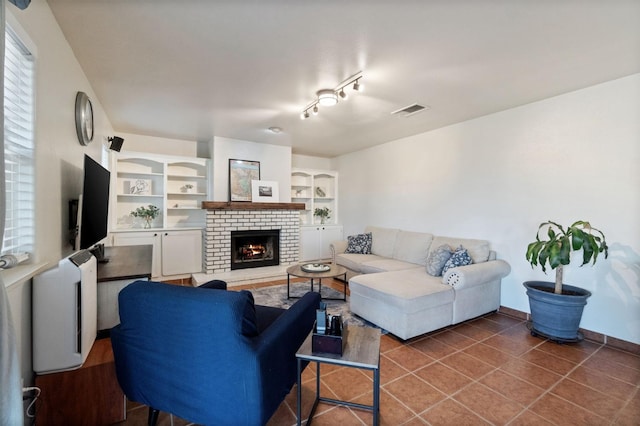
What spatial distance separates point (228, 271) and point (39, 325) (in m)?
3.47

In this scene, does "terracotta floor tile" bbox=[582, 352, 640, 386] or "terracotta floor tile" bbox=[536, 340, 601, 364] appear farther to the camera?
"terracotta floor tile" bbox=[536, 340, 601, 364]

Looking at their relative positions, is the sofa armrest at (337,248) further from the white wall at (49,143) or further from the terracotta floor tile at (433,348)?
the white wall at (49,143)

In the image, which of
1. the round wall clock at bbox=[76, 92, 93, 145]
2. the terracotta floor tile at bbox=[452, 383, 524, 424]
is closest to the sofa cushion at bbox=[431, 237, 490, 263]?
the terracotta floor tile at bbox=[452, 383, 524, 424]

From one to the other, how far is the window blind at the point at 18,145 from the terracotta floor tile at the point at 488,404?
107 inches

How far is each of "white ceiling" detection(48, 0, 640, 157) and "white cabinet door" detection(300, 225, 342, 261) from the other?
2981 millimetres

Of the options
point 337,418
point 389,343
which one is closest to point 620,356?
point 389,343

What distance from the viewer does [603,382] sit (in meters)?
2.07

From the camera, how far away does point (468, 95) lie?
2.96 metres

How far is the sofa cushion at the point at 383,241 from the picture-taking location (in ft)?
15.3

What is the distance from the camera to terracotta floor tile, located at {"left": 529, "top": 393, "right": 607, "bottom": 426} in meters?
1.69

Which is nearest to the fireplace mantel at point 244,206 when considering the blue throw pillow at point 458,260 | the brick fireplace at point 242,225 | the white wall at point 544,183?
the brick fireplace at point 242,225

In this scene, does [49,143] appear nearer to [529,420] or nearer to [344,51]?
[344,51]

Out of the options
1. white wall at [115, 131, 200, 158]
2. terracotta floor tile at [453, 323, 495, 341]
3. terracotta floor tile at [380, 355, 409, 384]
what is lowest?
terracotta floor tile at [380, 355, 409, 384]

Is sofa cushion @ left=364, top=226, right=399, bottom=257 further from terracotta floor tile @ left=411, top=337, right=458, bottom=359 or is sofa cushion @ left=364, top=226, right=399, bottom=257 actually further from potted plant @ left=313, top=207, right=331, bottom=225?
terracotta floor tile @ left=411, top=337, right=458, bottom=359
